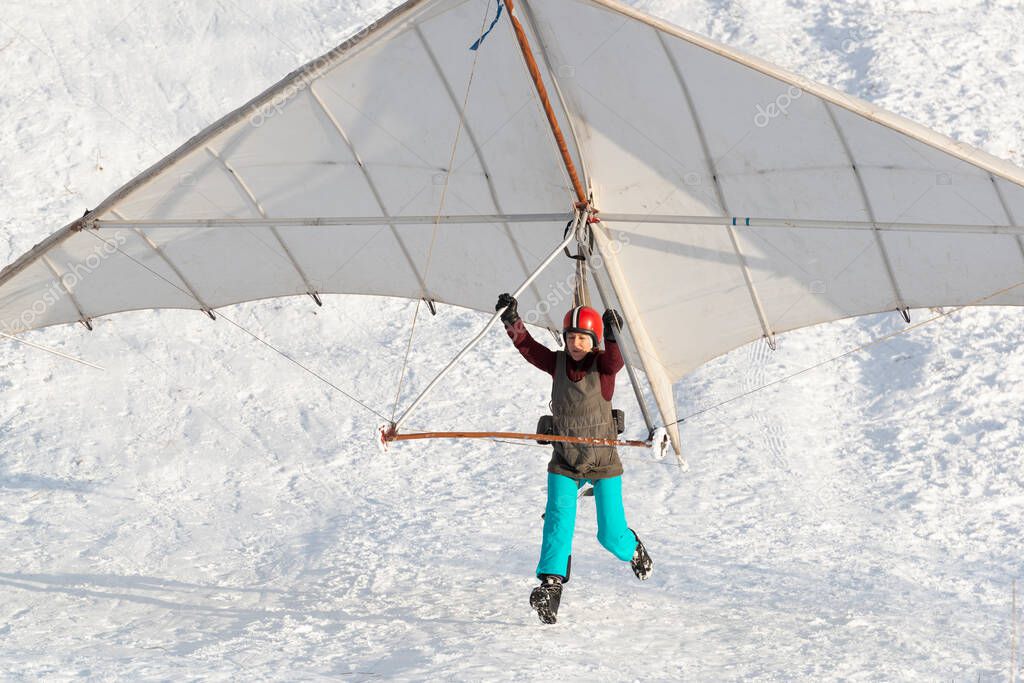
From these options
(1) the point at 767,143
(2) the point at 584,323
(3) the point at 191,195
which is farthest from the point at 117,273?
(1) the point at 767,143

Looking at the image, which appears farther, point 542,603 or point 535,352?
point 535,352

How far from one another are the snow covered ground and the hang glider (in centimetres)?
232

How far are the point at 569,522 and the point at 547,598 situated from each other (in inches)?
24.5

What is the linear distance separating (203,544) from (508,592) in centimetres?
371

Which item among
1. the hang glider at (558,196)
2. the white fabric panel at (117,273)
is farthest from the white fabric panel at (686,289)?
the white fabric panel at (117,273)

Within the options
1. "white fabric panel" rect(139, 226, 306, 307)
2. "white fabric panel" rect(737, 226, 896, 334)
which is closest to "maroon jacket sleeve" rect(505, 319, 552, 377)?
"white fabric panel" rect(737, 226, 896, 334)

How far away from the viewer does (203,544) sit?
1223 centimetres

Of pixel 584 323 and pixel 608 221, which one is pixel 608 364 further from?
pixel 608 221

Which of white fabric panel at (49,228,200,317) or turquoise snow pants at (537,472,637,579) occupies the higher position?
white fabric panel at (49,228,200,317)

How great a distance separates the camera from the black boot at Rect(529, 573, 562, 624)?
8375mm

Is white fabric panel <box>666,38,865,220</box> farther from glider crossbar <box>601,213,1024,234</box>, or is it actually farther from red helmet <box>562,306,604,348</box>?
red helmet <box>562,306,604,348</box>

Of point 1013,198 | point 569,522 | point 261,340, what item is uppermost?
point 261,340

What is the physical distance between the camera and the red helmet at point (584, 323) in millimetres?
8539

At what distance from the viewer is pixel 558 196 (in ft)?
33.3
